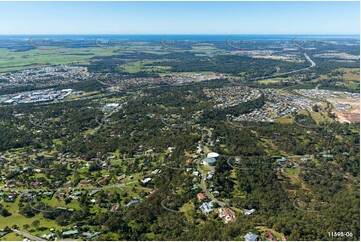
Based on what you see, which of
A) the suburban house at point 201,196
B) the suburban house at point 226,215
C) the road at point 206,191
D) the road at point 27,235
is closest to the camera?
the road at point 27,235

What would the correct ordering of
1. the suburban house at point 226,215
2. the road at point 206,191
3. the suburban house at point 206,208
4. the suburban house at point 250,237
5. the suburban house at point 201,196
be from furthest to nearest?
the suburban house at point 201,196 → the road at point 206,191 → the suburban house at point 206,208 → the suburban house at point 226,215 → the suburban house at point 250,237

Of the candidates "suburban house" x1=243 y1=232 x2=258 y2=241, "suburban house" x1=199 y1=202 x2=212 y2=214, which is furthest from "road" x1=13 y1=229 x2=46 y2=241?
"suburban house" x1=243 y1=232 x2=258 y2=241

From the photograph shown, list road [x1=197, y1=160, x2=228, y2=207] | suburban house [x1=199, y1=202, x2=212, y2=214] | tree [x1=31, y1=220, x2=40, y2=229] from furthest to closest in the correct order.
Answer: road [x1=197, y1=160, x2=228, y2=207] < suburban house [x1=199, y1=202, x2=212, y2=214] < tree [x1=31, y1=220, x2=40, y2=229]

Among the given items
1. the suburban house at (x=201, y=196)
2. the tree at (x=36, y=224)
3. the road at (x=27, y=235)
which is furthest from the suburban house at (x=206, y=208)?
the tree at (x=36, y=224)

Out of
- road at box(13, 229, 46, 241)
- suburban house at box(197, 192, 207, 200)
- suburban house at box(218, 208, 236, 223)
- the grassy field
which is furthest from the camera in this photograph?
the grassy field

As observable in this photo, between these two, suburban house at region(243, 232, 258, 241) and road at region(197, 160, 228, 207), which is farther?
road at region(197, 160, 228, 207)

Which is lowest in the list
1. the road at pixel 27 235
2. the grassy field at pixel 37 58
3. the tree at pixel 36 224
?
the road at pixel 27 235

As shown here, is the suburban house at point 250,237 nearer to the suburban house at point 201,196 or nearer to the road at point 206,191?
the road at point 206,191

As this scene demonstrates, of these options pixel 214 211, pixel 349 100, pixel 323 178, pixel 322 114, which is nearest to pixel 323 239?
pixel 214 211

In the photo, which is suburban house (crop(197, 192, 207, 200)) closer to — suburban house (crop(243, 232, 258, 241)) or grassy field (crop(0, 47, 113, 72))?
suburban house (crop(243, 232, 258, 241))

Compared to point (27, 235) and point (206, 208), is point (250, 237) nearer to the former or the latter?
point (206, 208)

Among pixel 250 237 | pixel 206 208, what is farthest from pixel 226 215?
pixel 250 237
